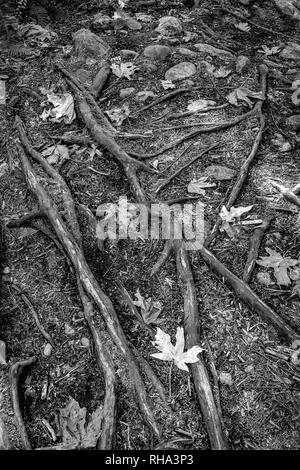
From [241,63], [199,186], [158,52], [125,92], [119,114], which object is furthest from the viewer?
[158,52]

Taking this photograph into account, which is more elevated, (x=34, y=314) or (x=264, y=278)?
(x=264, y=278)

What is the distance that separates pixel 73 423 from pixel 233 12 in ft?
20.3

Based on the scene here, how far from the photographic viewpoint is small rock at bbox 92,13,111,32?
5621 mm

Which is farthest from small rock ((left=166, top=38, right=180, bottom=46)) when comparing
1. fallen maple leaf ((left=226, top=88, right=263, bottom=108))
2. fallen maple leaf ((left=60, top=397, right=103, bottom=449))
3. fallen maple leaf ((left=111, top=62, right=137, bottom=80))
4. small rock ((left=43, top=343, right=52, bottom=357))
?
fallen maple leaf ((left=60, top=397, right=103, bottom=449))

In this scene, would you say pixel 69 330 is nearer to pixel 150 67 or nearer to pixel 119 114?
pixel 119 114

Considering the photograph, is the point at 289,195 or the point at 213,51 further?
the point at 213,51

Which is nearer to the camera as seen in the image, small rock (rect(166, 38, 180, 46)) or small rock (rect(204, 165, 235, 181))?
small rock (rect(204, 165, 235, 181))

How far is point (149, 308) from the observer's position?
2.73 m

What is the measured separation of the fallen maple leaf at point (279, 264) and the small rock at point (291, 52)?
11.5 ft

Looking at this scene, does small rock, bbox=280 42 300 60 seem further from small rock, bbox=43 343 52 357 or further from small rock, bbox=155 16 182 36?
small rock, bbox=43 343 52 357

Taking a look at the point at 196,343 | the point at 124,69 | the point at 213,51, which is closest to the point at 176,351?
the point at 196,343

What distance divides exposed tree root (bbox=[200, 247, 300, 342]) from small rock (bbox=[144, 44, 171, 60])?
3.17m

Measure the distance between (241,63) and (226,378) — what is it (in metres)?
3.95
